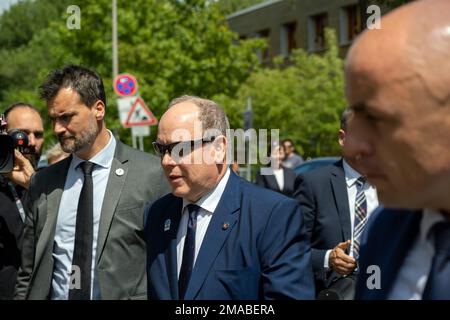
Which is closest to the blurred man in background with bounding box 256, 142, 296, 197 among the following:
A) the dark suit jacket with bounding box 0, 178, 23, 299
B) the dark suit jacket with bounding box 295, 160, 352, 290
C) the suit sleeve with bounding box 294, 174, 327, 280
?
the suit sleeve with bounding box 294, 174, 327, 280

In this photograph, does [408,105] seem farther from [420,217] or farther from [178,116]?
[178,116]

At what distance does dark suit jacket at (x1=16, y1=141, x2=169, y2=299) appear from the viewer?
15.6 feet

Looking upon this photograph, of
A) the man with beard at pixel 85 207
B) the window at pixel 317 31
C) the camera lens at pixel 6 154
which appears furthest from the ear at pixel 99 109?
the window at pixel 317 31

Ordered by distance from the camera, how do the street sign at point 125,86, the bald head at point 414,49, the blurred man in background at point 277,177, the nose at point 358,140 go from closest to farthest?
the bald head at point 414,49 → the nose at point 358,140 → the blurred man in background at point 277,177 → the street sign at point 125,86

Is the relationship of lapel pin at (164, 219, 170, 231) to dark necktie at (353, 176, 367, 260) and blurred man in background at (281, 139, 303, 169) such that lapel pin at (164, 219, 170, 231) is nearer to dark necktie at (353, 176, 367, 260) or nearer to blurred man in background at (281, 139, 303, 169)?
dark necktie at (353, 176, 367, 260)

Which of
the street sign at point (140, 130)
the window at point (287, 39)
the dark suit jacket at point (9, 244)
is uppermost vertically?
the window at point (287, 39)

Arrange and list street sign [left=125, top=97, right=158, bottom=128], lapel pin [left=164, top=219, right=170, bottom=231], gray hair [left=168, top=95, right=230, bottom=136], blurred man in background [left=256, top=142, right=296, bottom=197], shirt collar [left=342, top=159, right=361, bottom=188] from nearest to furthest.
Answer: lapel pin [left=164, top=219, right=170, bottom=231]
gray hair [left=168, top=95, right=230, bottom=136]
shirt collar [left=342, top=159, right=361, bottom=188]
blurred man in background [left=256, top=142, right=296, bottom=197]
street sign [left=125, top=97, right=158, bottom=128]

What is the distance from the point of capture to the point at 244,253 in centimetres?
371

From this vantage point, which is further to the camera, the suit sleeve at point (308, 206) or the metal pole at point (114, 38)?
the metal pole at point (114, 38)

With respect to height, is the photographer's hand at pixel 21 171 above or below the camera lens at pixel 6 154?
below

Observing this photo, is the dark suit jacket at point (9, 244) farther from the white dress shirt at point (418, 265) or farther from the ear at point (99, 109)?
the white dress shirt at point (418, 265)

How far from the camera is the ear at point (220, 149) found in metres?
3.98

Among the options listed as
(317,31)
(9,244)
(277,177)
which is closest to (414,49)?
(9,244)

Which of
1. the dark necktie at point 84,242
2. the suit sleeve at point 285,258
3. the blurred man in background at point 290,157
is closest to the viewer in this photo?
the suit sleeve at point 285,258
